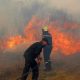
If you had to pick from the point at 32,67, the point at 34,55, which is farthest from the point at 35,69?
the point at 34,55

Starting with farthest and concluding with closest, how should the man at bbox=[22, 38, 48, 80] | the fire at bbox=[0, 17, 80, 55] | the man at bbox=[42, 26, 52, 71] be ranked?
the fire at bbox=[0, 17, 80, 55] → the man at bbox=[42, 26, 52, 71] → the man at bbox=[22, 38, 48, 80]

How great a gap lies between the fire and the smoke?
458 millimetres

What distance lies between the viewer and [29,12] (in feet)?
63.4

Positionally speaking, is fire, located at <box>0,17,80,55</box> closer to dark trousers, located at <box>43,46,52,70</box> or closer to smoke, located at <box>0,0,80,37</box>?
smoke, located at <box>0,0,80,37</box>

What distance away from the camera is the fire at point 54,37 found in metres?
16.7

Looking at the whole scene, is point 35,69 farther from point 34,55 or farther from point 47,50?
point 47,50

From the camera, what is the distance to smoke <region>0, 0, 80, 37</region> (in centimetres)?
1783

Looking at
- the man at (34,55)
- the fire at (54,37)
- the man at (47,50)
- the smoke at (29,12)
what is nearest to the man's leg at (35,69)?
the man at (34,55)

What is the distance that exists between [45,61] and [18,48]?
14.3 feet

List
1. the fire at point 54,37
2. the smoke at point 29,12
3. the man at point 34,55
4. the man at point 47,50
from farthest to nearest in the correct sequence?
1. the smoke at point 29,12
2. the fire at point 54,37
3. the man at point 47,50
4. the man at point 34,55

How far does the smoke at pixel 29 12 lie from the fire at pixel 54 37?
458mm

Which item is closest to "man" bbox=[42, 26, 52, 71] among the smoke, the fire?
the fire

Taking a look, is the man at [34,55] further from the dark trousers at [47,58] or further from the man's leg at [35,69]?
the dark trousers at [47,58]

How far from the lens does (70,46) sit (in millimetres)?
16609
